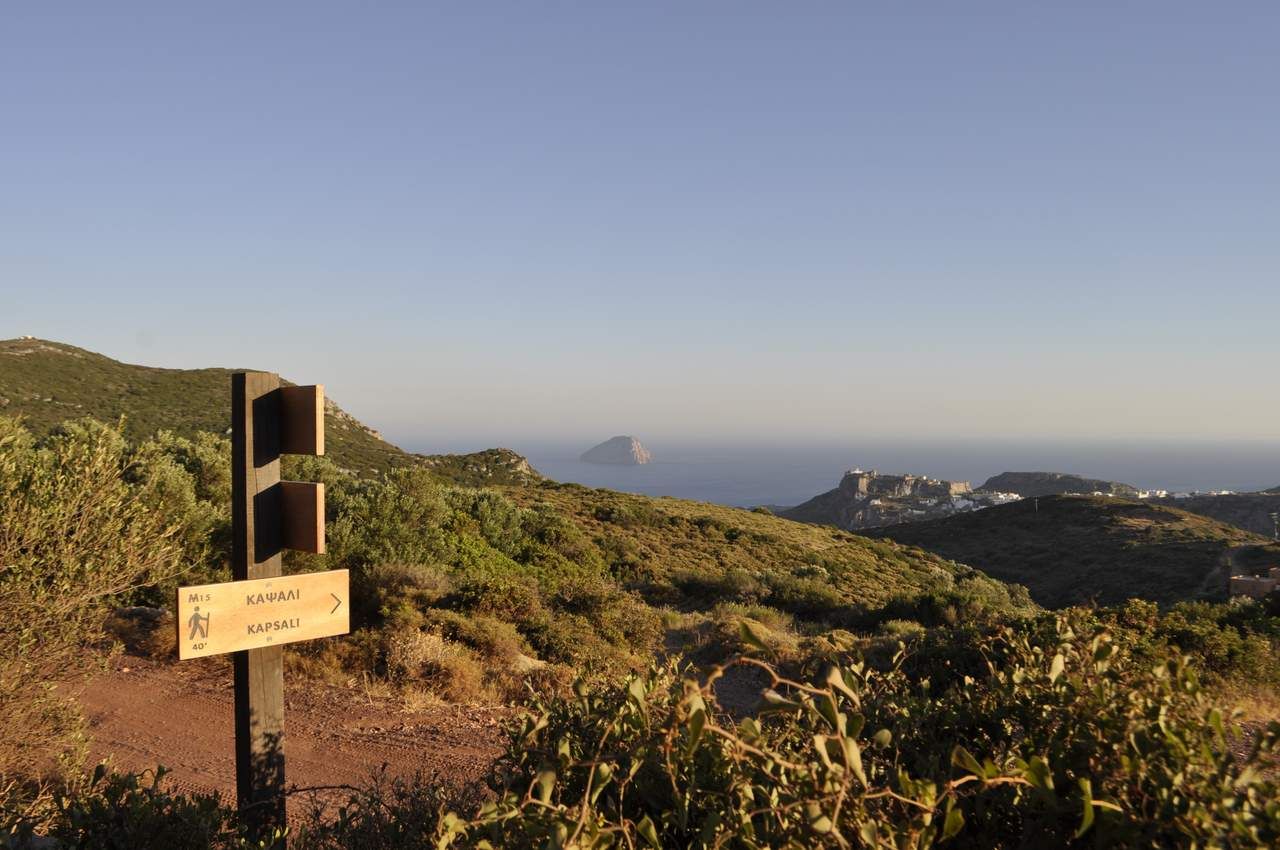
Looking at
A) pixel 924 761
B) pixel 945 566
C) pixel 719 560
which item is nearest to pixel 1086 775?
pixel 924 761

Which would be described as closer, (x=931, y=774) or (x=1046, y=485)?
(x=931, y=774)

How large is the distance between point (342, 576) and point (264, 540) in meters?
0.48

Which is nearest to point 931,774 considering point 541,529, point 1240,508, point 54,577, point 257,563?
point 257,563

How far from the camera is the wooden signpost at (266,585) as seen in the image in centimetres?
420

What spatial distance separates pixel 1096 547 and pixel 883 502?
121ft

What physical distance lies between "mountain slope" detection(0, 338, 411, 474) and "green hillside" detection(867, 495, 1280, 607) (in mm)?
32967

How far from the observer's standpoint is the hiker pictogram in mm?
3965

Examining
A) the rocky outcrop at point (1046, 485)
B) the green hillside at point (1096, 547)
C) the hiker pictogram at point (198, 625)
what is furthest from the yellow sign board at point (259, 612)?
the rocky outcrop at point (1046, 485)

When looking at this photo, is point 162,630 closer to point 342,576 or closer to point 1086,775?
point 342,576

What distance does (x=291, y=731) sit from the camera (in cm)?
746

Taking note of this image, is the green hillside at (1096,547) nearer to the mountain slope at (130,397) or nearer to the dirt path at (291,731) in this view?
the dirt path at (291,731)

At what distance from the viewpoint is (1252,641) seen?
398 inches

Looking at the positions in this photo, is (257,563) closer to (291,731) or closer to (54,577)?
(54,577)

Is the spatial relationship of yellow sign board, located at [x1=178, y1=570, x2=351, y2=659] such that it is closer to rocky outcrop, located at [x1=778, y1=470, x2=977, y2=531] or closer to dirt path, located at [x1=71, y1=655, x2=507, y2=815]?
dirt path, located at [x1=71, y1=655, x2=507, y2=815]
